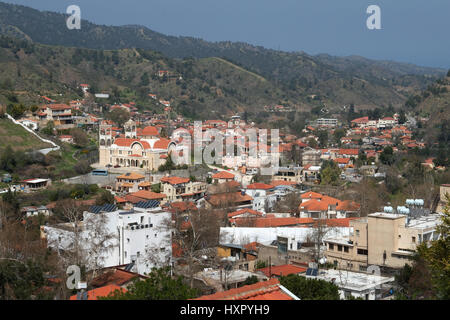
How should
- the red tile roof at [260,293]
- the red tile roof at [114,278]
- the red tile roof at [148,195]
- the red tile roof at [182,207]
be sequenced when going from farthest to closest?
the red tile roof at [148,195] → the red tile roof at [182,207] → the red tile roof at [114,278] → the red tile roof at [260,293]

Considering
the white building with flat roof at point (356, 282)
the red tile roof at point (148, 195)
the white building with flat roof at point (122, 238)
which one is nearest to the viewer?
the white building with flat roof at point (356, 282)

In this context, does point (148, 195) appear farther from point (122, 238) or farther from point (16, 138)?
point (16, 138)

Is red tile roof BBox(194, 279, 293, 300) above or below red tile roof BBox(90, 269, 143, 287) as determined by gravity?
above

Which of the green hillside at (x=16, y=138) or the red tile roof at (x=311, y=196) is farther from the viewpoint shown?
the green hillside at (x=16, y=138)

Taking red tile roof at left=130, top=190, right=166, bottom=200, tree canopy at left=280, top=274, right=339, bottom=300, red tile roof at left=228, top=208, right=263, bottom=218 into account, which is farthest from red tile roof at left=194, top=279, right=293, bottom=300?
red tile roof at left=130, top=190, right=166, bottom=200

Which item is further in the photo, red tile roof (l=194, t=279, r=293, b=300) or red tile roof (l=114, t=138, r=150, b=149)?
red tile roof (l=114, t=138, r=150, b=149)

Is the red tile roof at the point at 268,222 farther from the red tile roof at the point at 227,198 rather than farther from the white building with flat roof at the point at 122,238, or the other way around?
the red tile roof at the point at 227,198

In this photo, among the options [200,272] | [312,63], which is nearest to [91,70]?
[200,272]

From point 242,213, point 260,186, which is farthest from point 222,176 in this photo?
point 242,213

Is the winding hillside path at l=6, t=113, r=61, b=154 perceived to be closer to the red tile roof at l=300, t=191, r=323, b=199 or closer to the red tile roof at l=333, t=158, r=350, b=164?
the red tile roof at l=300, t=191, r=323, b=199

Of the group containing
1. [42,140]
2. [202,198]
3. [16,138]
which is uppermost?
[16,138]

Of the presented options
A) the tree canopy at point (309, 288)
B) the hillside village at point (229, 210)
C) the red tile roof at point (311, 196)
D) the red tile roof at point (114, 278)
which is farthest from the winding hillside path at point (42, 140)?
the tree canopy at point (309, 288)

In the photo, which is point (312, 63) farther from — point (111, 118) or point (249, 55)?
point (111, 118)

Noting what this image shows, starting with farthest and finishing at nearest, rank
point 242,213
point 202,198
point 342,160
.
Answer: point 342,160, point 202,198, point 242,213
